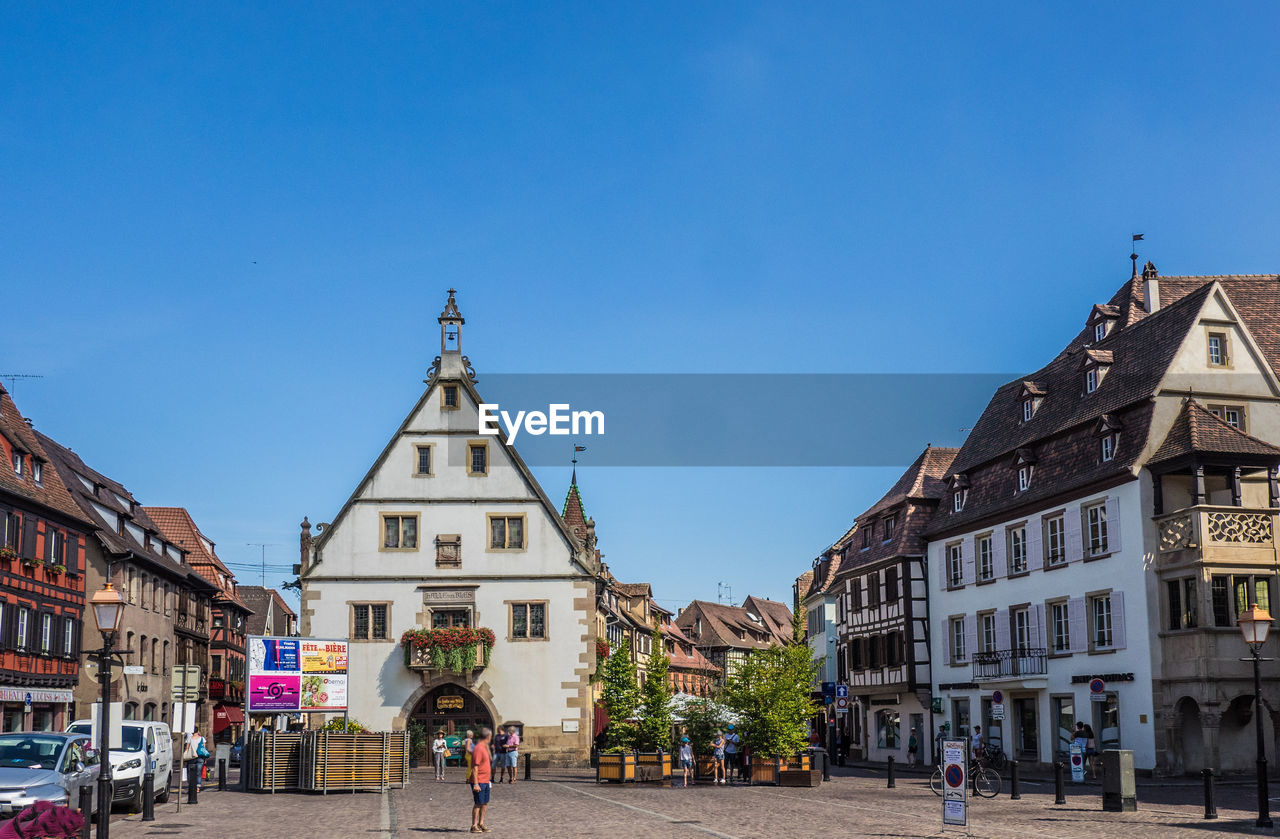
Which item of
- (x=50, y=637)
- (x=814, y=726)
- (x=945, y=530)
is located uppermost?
(x=945, y=530)

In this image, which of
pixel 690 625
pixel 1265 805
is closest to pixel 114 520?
pixel 1265 805

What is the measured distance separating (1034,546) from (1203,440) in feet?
27.7

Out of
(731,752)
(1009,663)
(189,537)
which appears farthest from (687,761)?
(189,537)

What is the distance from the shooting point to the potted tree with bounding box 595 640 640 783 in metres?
38.6

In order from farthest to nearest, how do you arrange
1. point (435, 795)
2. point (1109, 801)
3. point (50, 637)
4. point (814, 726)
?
point (814, 726) < point (50, 637) < point (435, 795) < point (1109, 801)

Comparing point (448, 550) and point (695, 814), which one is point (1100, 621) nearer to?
point (695, 814)

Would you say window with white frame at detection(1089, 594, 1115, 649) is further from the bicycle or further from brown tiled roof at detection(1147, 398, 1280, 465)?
the bicycle

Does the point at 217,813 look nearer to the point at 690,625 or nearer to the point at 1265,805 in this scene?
the point at 1265,805

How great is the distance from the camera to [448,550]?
5122 centimetres

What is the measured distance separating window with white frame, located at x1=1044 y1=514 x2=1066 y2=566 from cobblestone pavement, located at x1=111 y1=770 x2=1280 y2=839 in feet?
27.9

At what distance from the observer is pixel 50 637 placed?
1821 inches

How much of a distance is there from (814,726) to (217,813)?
6076 centimetres

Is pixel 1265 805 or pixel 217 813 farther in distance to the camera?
pixel 217 813

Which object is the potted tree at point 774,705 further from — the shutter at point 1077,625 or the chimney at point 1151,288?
the chimney at point 1151,288
